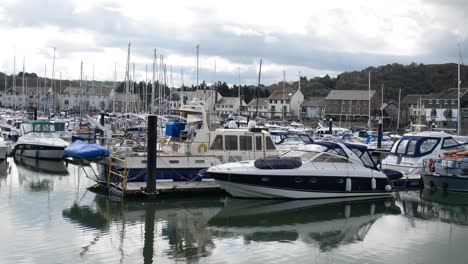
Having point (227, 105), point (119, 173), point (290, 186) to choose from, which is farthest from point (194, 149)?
point (227, 105)

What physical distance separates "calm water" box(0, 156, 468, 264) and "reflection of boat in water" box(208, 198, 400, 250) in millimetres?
37

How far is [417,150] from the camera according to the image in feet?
92.2

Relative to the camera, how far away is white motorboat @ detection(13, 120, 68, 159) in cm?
3538

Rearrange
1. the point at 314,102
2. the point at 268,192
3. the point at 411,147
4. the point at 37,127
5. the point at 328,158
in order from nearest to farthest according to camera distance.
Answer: the point at 268,192 → the point at 328,158 → the point at 411,147 → the point at 37,127 → the point at 314,102

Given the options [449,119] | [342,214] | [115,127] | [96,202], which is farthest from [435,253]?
[449,119]

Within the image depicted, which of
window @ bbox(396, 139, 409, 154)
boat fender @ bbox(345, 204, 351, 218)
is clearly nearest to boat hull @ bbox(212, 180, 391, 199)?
boat fender @ bbox(345, 204, 351, 218)

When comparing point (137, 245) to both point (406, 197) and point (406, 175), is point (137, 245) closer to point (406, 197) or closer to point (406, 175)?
point (406, 197)

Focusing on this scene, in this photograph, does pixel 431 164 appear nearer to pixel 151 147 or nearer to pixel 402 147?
pixel 402 147

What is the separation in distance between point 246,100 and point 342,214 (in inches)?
3855

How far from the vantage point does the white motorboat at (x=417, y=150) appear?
1094 inches

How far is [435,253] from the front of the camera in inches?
621

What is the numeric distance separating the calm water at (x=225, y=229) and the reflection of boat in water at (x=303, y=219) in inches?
1.5

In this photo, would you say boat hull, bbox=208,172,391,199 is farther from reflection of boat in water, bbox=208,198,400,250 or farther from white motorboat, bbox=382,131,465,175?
white motorboat, bbox=382,131,465,175

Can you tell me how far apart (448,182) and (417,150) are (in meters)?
3.36
